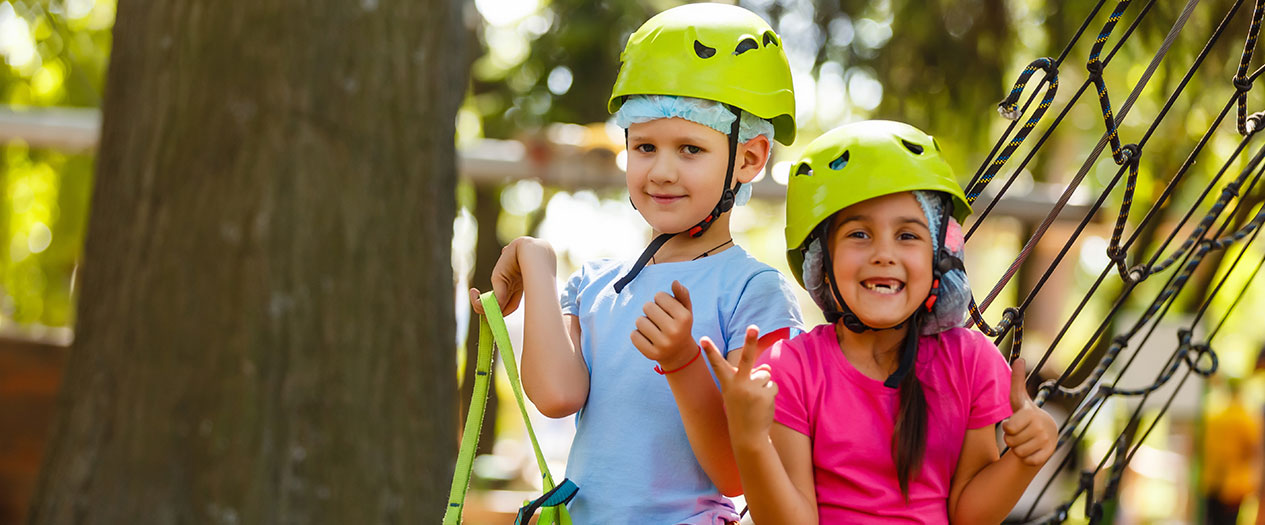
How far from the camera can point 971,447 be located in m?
1.75

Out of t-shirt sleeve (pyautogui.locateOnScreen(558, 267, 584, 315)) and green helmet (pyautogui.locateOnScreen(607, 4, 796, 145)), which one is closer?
green helmet (pyautogui.locateOnScreen(607, 4, 796, 145))

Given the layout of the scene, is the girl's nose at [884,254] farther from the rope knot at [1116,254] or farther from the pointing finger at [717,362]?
the rope knot at [1116,254]

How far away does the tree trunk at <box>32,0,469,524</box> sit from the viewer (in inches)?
129

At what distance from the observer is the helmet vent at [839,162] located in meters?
1.81

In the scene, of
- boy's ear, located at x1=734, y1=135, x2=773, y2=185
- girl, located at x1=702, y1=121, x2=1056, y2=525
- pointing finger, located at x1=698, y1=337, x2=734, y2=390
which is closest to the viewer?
pointing finger, located at x1=698, y1=337, x2=734, y2=390

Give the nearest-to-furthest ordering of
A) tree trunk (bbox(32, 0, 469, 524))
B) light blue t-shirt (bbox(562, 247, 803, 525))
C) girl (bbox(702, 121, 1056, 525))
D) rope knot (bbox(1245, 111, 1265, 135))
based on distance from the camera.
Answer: girl (bbox(702, 121, 1056, 525))
light blue t-shirt (bbox(562, 247, 803, 525))
rope knot (bbox(1245, 111, 1265, 135))
tree trunk (bbox(32, 0, 469, 524))

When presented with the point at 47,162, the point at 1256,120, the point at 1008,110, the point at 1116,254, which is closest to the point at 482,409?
the point at 1008,110

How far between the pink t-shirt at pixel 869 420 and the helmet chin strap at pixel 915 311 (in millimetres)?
49

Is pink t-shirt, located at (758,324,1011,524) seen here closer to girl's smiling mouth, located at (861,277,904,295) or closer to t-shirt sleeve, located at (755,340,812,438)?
t-shirt sleeve, located at (755,340,812,438)

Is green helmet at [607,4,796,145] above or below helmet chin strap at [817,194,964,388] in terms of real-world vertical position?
above

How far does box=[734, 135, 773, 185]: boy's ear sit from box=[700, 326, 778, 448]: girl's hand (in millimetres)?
446

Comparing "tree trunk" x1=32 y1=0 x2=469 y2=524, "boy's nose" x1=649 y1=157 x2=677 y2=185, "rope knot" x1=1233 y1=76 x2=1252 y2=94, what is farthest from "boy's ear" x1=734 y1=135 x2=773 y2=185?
"tree trunk" x1=32 y1=0 x2=469 y2=524

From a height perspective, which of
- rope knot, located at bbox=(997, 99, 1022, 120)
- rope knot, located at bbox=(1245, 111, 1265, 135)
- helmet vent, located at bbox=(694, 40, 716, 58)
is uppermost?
rope knot, located at bbox=(1245, 111, 1265, 135)

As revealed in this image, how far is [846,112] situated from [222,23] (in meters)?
6.42
